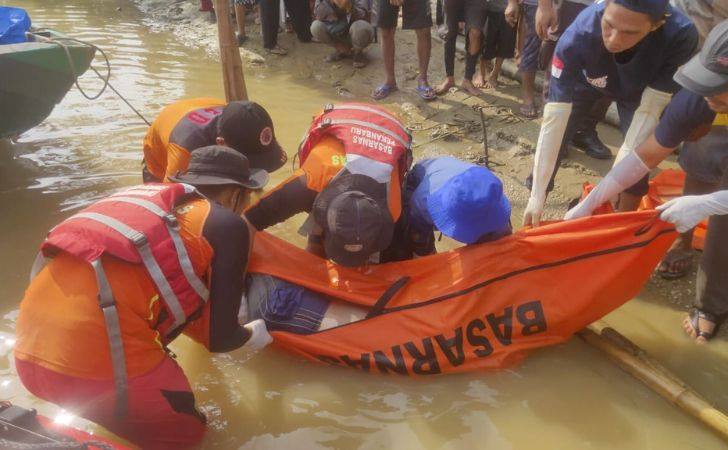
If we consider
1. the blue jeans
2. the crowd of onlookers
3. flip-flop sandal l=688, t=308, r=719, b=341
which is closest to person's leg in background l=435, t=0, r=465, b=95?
the crowd of onlookers

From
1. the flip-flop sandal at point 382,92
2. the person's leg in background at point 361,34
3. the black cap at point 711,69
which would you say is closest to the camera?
the black cap at point 711,69

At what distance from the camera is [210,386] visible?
263 centimetres

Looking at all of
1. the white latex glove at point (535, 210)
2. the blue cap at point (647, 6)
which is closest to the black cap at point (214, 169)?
the white latex glove at point (535, 210)

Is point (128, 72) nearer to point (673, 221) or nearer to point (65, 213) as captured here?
point (65, 213)

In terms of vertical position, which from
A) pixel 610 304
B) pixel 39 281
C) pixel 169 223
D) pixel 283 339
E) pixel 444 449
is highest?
pixel 169 223

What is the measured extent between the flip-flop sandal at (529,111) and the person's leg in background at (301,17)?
3059mm

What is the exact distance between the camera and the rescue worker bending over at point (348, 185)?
7.45ft

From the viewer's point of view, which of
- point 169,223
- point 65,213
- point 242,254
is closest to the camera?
point 169,223

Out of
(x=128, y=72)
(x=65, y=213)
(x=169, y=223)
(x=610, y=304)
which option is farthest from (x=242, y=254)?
(x=128, y=72)

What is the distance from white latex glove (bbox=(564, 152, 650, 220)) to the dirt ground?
31.2 inches

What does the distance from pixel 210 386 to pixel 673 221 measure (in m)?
2.06

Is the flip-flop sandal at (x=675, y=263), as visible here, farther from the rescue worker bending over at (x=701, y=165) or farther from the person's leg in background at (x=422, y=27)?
the person's leg in background at (x=422, y=27)

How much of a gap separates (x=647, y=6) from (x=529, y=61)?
8.01 ft

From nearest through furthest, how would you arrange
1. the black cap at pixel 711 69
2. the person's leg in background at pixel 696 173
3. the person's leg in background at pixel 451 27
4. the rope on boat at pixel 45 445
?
the rope on boat at pixel 45 445, the black cap at pixel 711 69, the person's leg in background at pixel 696 173, the person's leg in background at pixel 451 27
